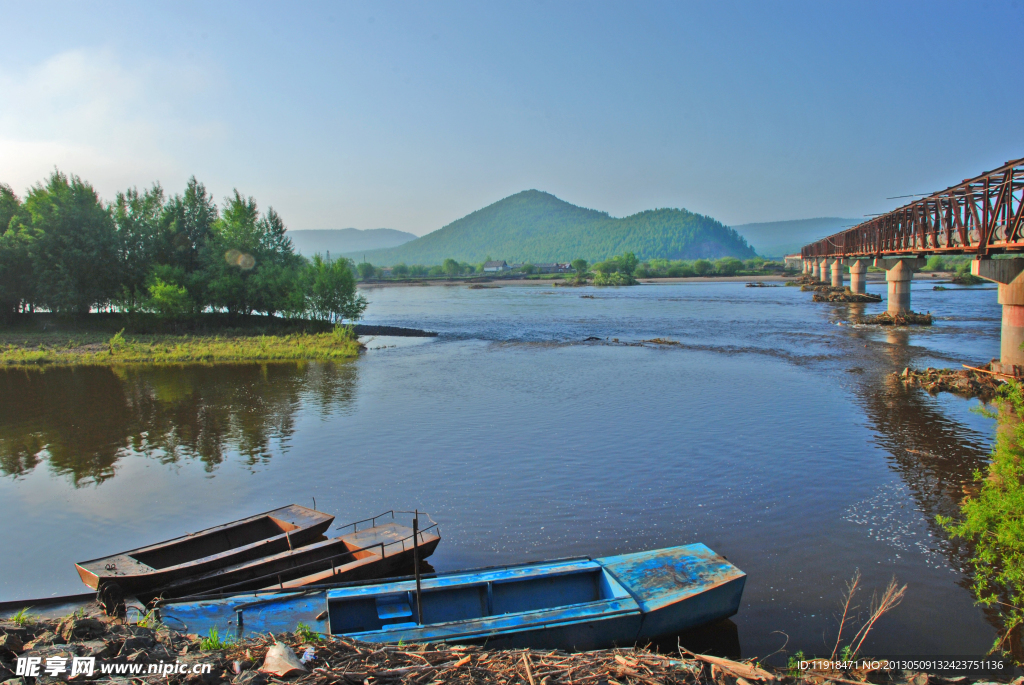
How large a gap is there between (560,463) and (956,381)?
22550 mm

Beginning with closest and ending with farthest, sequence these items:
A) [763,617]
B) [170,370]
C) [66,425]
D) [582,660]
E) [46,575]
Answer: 1. [582,660]
2. [763,617]
3. [46,575]
4. [66,425]
5. [170,370]

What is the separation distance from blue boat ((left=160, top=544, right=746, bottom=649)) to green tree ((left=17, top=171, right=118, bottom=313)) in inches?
2369

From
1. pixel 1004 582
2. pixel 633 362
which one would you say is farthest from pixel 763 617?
pixel 633 362

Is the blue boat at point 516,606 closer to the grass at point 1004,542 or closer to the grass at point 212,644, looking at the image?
the grass at point 212,644

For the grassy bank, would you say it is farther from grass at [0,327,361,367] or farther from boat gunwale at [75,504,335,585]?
boat gunwale at [75,504,335,585]

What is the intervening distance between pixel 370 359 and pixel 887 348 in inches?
1510

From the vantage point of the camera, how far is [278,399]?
33.8 metres

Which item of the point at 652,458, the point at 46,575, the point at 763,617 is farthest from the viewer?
the point at 652,458

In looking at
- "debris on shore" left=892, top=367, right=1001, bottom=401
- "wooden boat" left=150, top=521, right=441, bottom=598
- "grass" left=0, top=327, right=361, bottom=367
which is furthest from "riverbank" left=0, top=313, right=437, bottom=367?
"debris on shore" left=892, top=367, right=1001, bottom=401

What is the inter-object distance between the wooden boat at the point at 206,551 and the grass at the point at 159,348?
33.9 m

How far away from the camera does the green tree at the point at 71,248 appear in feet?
191

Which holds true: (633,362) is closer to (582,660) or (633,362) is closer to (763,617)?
(763,617)

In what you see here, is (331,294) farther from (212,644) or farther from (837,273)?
(837,273)

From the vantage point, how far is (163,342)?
2089 inches
